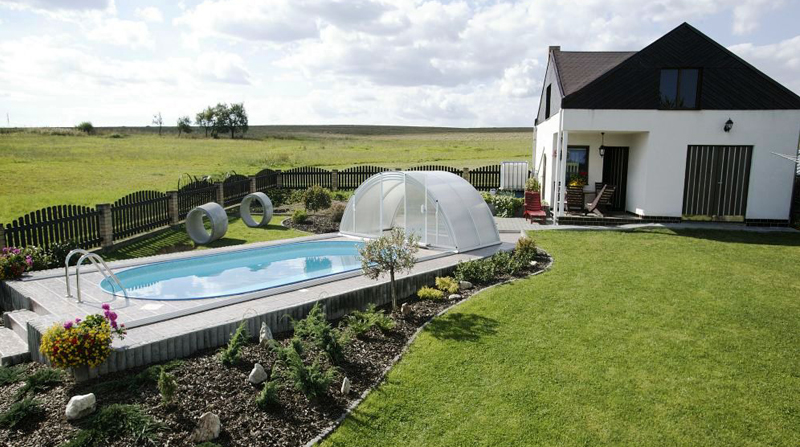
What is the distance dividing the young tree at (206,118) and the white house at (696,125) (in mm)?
92808

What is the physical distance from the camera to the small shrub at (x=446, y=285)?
10016 millimetres

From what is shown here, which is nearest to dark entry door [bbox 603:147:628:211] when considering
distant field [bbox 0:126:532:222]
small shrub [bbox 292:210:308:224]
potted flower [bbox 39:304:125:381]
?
small shrub [bbox 292:210:308:224]

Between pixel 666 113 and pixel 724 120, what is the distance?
1828mm

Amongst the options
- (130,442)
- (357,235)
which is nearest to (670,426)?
(130,442)

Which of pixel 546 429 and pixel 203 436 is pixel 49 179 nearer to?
pixel 203 436

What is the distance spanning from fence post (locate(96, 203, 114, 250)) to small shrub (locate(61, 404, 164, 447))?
33.1 ft

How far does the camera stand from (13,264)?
10047 mm

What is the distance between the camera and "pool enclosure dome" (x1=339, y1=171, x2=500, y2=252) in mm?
13312

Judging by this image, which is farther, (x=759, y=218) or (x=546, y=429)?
(x=759, y=218)

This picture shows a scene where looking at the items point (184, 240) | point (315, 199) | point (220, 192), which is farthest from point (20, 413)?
point (220, 192)

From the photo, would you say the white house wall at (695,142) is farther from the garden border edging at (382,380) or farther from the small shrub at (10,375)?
the small shrub at (10,375)

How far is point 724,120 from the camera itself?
16875 millimetres

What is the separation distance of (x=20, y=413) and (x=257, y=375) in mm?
2414

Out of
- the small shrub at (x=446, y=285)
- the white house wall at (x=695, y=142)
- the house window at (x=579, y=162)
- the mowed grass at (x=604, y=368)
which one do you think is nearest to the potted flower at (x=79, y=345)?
the mowed grass at (x=604, y=368)
